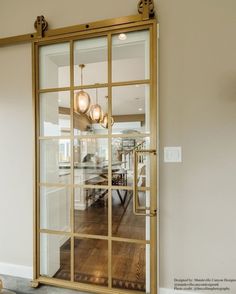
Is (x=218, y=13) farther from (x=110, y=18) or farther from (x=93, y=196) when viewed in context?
(x=93, y=196)

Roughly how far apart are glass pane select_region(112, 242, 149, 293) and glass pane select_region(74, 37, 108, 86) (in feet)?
5.24

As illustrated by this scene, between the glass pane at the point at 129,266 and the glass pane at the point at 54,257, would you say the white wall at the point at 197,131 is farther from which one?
the glass pane at the point at 54,257

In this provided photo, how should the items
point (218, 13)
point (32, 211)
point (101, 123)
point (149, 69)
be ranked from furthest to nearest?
point (32, 211) → point (101, 123) → point (149, 69) → point (218, 13)

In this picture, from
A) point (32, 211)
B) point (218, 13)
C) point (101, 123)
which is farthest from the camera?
point (32, 211)

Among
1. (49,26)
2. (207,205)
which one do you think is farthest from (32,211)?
(49,26)

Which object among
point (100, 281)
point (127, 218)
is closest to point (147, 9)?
point (127, 218)

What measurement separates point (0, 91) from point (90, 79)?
1063mm

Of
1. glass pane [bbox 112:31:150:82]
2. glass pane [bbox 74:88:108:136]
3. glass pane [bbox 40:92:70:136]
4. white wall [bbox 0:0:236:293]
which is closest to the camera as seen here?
white wall [bbox 0:0:236:293]

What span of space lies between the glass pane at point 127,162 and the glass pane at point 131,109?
10 cm

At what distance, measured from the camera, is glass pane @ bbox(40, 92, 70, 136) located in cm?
201

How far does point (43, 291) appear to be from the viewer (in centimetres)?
190

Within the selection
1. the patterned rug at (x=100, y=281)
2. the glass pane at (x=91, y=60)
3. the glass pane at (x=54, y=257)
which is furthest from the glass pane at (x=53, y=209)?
the glass pane at (x=91, y=60)

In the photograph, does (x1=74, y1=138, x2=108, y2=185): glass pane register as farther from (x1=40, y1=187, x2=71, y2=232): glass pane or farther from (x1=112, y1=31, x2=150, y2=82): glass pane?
(x1=112, y1=31, x2=150, y2=82): glass pane

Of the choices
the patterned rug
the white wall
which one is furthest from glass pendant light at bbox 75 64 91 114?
the patterned rug
